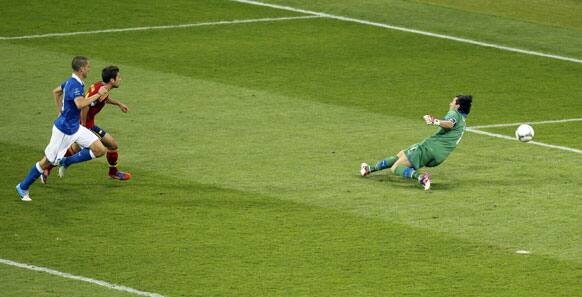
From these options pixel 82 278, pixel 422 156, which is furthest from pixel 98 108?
pixel 82 278

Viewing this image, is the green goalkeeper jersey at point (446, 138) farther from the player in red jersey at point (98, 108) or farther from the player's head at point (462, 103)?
the player in red jersey at point (98, 108)

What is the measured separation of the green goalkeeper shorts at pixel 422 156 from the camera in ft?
64.5

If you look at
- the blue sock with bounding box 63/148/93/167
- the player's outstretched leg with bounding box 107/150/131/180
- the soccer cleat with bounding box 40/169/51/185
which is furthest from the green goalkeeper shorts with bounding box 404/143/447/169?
the soccer cleat with bounding box 40/169/51/185

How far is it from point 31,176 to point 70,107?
3.50ft

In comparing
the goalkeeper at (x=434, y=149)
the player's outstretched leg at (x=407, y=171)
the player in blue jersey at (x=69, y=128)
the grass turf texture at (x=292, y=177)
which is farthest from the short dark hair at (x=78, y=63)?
the player's outstretched leg at (x=407, y=171)

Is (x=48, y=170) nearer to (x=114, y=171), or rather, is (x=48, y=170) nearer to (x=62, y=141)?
(x=62, y=141)

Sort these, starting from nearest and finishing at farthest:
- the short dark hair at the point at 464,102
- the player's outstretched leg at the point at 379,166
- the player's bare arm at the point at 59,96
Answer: the player's bare arm at the point at 59,96
the short dark hair at the point at 464,102
the player's outstretched leg at the point at 379,166

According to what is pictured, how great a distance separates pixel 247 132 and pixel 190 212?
4.93 metres

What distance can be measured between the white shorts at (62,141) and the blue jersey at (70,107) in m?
0.07

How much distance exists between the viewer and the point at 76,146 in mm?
20094

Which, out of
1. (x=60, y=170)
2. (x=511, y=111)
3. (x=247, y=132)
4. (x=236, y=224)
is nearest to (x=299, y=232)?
(x=236, y=224)

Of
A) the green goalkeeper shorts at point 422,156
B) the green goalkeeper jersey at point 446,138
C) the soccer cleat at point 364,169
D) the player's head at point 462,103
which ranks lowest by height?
the soccer cleat at point 364,169

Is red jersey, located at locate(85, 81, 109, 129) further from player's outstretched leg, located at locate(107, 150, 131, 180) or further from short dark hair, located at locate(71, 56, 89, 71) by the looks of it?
short dark hair, located at locate(71, 56, 89, 71)

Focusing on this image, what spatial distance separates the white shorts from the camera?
18.7 meters
